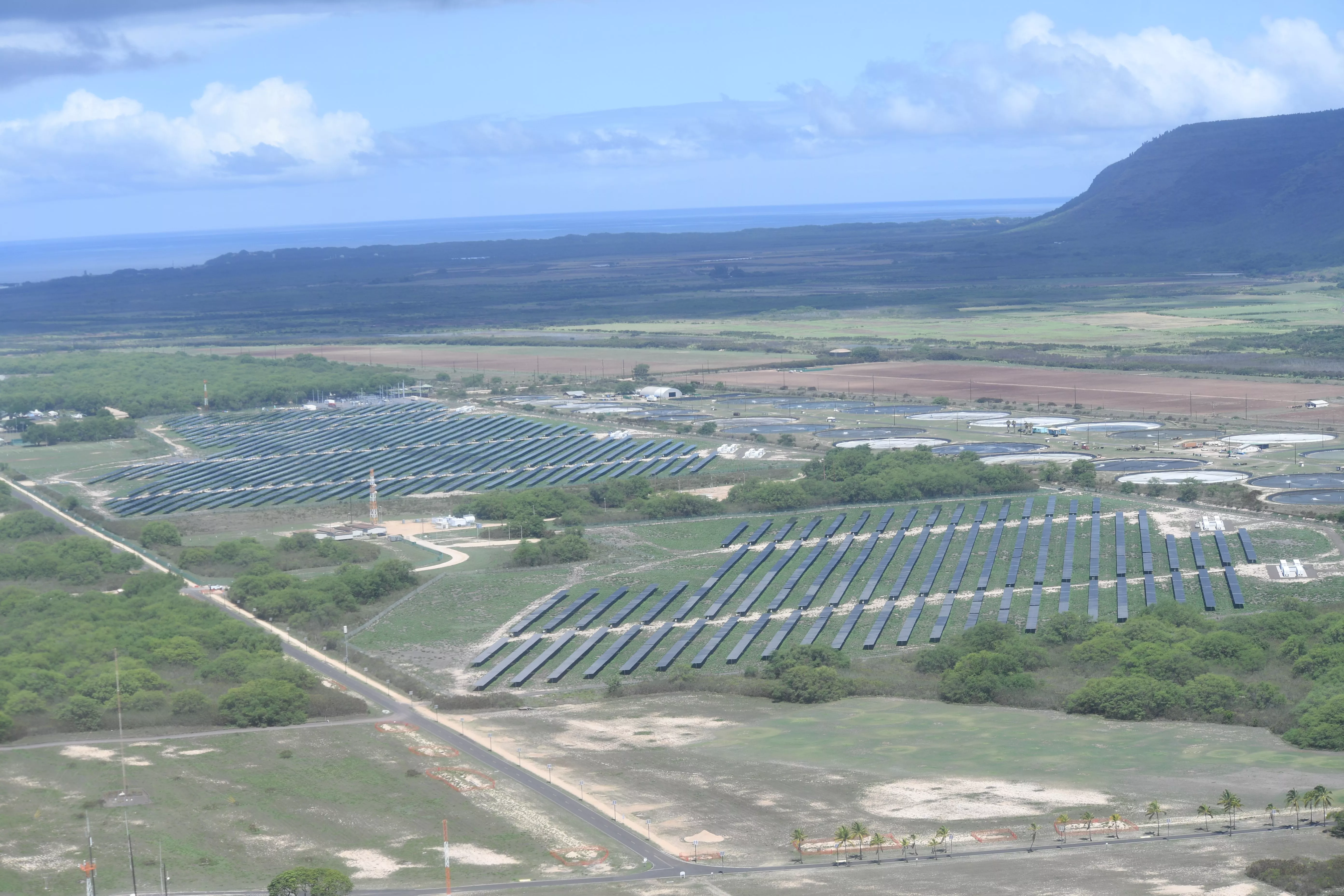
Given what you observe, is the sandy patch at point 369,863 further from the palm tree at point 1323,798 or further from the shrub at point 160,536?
the shrub at point 160,536

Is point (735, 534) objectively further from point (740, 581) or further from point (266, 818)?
point (266, 818)

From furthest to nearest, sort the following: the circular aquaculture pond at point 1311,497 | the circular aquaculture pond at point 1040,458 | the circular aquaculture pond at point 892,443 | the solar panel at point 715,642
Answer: the circular aquaculture pond at point 892,443
the circular aquaculture pond at point 1040,458
the circular aquaculture pond at point 1311,497
the solar panel at point 715,642

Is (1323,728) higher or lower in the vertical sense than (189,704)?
lower

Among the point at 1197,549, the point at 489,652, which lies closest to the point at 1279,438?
the point at 1197,549

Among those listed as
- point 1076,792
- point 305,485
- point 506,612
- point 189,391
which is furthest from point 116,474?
point 1076,792

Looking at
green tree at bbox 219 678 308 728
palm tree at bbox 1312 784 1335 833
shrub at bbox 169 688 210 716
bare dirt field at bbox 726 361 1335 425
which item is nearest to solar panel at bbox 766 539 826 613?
green tree at bbox 219 678 308 728

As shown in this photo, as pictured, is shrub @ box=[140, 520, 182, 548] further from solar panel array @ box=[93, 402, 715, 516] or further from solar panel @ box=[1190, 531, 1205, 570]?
solar panel @ box=[1190, 531, 1205, 570]

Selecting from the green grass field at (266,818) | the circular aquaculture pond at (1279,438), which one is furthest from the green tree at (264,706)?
the circular aquaculture pond at (1279,438)
